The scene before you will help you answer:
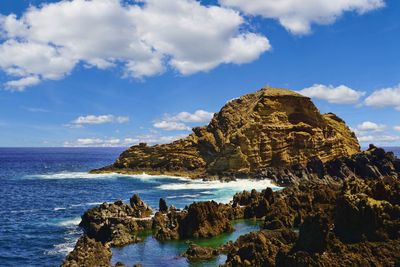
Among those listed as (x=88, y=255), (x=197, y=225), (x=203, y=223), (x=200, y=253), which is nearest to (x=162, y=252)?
(x=200, y=253)

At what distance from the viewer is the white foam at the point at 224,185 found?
4369 inches

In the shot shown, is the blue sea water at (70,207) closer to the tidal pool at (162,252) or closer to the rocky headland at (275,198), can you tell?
the tidal pool at (162,252)

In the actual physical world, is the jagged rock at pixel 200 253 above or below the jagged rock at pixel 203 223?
below

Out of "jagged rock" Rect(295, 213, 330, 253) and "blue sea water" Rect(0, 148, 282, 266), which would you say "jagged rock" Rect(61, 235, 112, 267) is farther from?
"jagged rock" Rect(295, 213, 330, 253)

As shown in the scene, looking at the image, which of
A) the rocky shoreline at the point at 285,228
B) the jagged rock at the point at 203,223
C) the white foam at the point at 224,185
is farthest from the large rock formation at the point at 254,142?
the jagged rock at the point at 203,223

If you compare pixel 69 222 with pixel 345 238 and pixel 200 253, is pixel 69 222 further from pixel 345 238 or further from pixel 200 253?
pixel 345 238

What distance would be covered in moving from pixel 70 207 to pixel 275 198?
37.0 meters

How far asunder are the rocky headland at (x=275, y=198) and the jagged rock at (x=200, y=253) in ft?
0.39

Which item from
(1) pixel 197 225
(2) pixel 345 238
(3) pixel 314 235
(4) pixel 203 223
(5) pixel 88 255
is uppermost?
(3) pixel 314 235

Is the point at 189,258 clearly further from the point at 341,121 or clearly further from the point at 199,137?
the point at 341,121

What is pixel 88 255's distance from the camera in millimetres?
44750

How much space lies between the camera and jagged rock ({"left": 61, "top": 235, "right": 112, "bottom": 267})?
4297 cm

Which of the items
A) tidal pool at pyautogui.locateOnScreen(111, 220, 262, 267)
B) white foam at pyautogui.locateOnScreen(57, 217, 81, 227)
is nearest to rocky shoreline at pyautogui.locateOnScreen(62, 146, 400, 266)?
tidal pool at pyautogui.locateOnScreen(111, 220, 262, 267)

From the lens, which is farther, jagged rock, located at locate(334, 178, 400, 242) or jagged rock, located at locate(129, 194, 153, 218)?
jagged rock, located at locate(129, 194, 153, 218)
